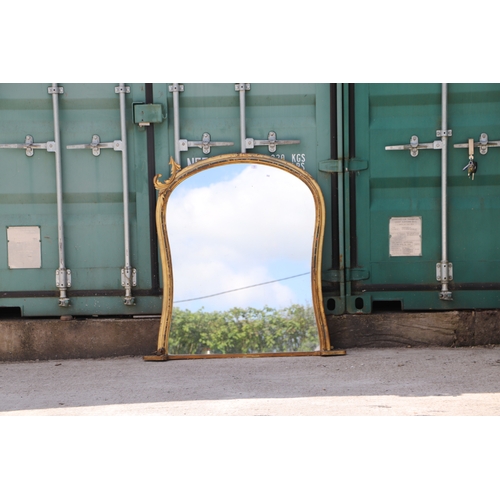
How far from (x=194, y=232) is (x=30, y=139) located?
1344 millimetres

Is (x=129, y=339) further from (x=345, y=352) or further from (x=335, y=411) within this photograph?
(x=335, y=411)

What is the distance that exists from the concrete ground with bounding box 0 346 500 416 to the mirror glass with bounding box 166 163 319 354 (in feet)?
0.57

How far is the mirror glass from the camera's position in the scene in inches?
167

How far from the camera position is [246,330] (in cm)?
425

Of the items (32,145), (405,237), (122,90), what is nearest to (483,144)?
(405,237)

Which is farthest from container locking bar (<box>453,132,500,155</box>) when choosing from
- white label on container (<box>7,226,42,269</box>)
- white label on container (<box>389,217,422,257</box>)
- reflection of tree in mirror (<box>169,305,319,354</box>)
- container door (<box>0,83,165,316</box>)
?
white label on container (<box>7,226,42,269</box>)

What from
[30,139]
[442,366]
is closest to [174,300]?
[30,139]

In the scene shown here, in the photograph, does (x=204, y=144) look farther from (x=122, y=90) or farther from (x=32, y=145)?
(x=32, y=145)

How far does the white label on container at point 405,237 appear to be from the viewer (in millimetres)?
4367

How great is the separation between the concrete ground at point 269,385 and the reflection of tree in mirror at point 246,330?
0.11 meters

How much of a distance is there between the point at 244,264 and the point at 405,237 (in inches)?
46.0

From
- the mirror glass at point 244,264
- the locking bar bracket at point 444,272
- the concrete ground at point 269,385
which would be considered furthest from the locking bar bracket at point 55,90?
the locking bar bracket at point 444,272

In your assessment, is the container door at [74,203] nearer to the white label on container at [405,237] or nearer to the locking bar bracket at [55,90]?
the locking bar bracket at [55,90]

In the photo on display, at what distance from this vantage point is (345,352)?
4.25 metres
